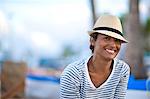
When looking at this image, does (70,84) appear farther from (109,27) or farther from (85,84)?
(109,27)

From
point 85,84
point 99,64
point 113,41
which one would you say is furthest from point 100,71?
point 113,41

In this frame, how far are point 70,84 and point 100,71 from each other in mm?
305

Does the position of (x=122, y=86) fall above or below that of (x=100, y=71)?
below

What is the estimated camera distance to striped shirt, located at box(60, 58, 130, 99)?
3.47 m

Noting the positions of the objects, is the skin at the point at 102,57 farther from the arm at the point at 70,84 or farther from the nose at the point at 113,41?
the arm at the point at 70,84

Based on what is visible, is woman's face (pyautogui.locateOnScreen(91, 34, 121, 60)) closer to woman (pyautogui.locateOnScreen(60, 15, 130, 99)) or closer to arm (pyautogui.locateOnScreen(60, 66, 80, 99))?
woman (pyautogui.locateOnScreen(60, 15, 130, 99))

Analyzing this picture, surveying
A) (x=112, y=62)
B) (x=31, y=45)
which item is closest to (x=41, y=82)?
(x=112, y=62)

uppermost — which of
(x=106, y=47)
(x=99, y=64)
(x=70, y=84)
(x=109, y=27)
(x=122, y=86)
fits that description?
(x=109, y=27)

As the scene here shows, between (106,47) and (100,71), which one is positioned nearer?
(106,47)

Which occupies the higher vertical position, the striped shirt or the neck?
the neck

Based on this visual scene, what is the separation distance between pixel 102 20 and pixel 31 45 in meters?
21.7

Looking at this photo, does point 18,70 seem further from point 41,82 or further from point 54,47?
point 54,47

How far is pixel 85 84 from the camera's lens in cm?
349

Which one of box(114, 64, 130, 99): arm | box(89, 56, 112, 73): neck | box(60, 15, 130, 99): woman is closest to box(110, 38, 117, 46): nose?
box(60, 15, 130, 99): woman
